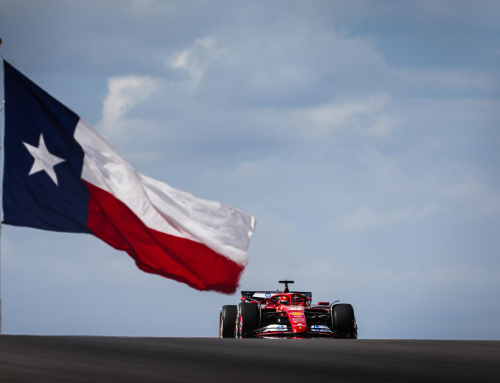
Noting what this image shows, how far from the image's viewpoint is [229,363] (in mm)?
7223

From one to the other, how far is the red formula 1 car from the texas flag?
27.5 feet

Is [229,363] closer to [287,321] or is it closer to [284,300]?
[287,321]

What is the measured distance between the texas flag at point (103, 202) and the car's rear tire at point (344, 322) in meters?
9.30

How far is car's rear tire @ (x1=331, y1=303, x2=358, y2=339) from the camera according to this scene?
753 inches

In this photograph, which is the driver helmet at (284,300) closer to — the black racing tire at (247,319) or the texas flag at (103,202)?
the black racing tire at (247,319)

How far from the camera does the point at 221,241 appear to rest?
34.4 ft

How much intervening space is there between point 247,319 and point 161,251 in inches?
345

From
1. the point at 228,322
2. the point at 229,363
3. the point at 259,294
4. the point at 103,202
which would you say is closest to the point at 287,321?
the point at 228,322

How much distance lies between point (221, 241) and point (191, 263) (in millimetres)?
565

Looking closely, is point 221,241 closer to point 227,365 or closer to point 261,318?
point 227,365

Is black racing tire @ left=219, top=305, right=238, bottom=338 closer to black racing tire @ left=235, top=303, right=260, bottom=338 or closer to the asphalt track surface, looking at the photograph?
black racing tire @ left=235, top=303, right=260, bottom=338

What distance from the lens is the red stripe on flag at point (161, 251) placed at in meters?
10.1

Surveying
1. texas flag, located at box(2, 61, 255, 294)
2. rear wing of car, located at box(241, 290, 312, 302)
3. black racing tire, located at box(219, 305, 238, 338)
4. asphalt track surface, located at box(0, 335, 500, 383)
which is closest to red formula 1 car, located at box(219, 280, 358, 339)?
black racing tire, located at box(219, 305, 238, 338)

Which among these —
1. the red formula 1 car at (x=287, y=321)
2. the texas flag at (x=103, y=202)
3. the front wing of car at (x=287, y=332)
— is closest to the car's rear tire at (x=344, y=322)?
the red formula 1 car at (x=287, y=321)
